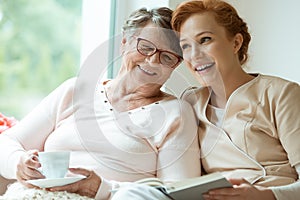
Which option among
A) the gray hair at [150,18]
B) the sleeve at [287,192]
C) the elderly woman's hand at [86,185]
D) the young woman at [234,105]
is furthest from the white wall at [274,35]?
the elderly woman's hand at [86,185]

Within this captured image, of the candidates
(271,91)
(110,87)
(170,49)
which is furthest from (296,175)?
(110,87)

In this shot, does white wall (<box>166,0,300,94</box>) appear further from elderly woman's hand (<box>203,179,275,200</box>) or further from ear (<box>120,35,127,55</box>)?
elderly woman's hand (<box>203,179,275,200</box>)

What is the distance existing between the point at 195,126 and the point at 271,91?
0.25m

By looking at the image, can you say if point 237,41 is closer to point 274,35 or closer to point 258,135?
point 258,135

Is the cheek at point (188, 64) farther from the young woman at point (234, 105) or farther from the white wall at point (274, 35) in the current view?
the white wall at point (274, 35)

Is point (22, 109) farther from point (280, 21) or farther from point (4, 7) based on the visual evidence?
point (280, 21)

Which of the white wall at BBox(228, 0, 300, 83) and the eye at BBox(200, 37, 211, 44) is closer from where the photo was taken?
the eye at BBox(200, 37, 211, 44)

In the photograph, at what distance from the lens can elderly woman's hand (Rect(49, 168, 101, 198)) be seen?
1.58 metres

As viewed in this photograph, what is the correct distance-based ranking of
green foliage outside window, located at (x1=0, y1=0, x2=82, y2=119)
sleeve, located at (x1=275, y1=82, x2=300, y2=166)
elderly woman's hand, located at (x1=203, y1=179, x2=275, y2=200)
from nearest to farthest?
elderly woman's hand, located at (x1=203, y1=179, x2=275, y2=200), sleeve, located at (x1=275, y1=82, x2=300, y2=166), green foliage outside window, located at (x1=0, y1=0, x2=82, y2=119)

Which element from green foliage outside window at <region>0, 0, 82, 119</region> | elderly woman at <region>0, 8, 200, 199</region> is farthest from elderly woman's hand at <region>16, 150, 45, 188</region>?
green foliage outside window at <region>0, 0, 82, 119</region>

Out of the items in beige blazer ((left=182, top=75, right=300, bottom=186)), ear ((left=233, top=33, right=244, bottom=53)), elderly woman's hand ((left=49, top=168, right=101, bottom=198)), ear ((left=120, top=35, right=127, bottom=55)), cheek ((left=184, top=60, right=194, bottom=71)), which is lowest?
elderly woman's hand ((left=49, top=168, right=101, bottom=198))

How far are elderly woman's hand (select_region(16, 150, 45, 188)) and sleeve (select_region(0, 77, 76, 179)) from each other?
0.34ft

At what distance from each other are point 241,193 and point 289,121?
259 mm

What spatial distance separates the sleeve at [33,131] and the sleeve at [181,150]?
37cm
